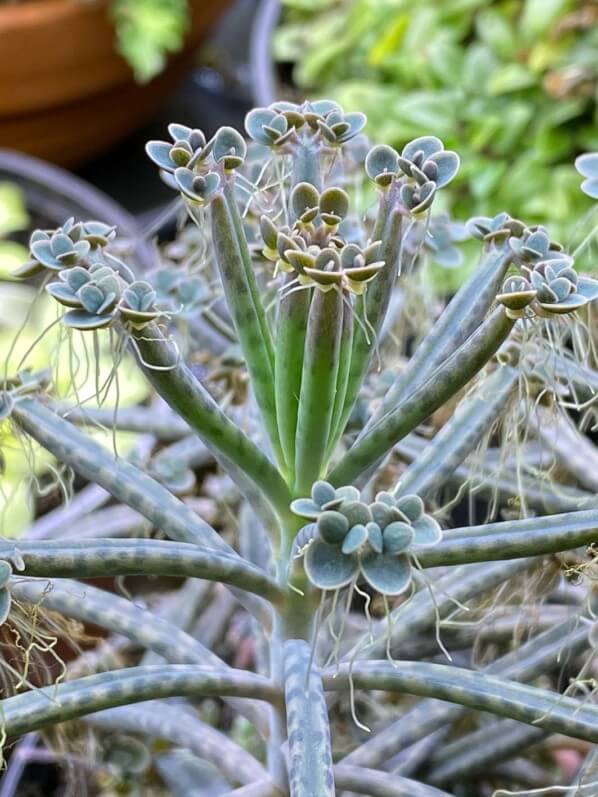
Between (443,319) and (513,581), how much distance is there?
7.2 inches

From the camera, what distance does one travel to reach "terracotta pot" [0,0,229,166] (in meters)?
1.32

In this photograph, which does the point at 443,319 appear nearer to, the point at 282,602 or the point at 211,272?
the point at 282,602

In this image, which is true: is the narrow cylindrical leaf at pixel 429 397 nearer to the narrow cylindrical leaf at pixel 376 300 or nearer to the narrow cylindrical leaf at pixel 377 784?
the narrow cylindrical leaf at pixel 376 300

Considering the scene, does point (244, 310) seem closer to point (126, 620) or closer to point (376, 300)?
point (376, 300)

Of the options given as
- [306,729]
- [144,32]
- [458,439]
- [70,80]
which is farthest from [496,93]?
[306,729]

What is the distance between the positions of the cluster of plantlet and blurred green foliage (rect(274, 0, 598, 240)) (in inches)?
29.2

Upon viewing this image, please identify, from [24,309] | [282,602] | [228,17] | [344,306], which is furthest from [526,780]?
[228,17]

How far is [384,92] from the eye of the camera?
4.50ft

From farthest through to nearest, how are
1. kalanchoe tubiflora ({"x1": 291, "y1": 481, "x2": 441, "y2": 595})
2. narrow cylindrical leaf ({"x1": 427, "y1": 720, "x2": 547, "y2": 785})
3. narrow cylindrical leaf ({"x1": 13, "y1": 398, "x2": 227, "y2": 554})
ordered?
narrow cylindrical leaf ({"x1": 427, "y1": 720, "x2": 547, "y2": 785}), narrow cylindrical leaf ({"x1": 13, "y1": 398, "x2": 227, "y2": 554}), kalanchoe tubiflora ({"x1": 291, "y1": 481, "x2": 441, "y2": 595})

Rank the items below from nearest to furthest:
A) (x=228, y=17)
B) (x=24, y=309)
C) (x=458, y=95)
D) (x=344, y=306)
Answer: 1. (x=344, y=306)
2. (x=24, y=309)
3. (x=458, y=95)
4. (x=228, y=17)

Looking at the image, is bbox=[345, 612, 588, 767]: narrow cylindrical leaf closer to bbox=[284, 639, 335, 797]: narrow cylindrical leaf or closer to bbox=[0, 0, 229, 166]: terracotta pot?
bbox=[284, 639, 335, 797]: narrow cylindrical leaf

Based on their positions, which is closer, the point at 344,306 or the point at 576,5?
the point at 344,306

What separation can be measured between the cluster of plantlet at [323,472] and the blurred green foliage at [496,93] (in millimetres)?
742

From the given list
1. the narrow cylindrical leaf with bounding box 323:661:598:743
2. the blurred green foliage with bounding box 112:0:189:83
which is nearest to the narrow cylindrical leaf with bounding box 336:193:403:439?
the narrow cylindrical leaf with bounding box 323:661:598:743
